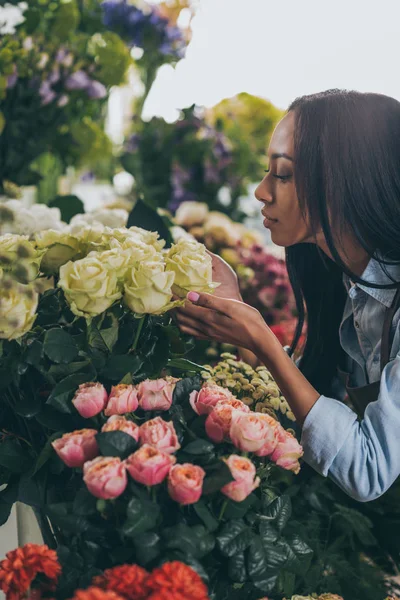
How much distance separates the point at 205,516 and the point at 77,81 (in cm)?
123

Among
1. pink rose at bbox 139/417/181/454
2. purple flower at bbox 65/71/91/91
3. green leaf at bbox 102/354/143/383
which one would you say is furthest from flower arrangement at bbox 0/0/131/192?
pink rose at bbox 139/417/181/454

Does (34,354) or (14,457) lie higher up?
(34,354)

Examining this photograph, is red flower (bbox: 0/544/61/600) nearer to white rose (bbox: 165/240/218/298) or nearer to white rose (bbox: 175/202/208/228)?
white rose (bbox: 165/240/218/298)

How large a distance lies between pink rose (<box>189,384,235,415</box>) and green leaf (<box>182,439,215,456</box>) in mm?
58

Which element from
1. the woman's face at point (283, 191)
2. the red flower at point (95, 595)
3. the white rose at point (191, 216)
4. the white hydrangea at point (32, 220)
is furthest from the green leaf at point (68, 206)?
the red flower at point (95, 595)

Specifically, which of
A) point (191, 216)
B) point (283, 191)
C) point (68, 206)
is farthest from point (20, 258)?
point (191, 216)

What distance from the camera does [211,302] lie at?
743mm

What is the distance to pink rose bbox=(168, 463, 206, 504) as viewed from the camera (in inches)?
20.2

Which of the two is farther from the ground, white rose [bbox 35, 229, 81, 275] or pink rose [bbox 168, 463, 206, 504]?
white rose [bbox 35, 229, 81, 275]

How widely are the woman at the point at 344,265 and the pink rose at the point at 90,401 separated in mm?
178

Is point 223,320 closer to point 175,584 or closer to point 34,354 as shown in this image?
point 34,354

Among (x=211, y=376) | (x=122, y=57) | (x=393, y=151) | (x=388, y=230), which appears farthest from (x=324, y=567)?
(x=122, y=57)

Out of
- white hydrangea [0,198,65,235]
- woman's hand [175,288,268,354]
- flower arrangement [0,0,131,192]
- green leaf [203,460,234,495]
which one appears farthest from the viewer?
flower arrangement [0,0,131,192]

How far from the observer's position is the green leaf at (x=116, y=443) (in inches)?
21.3
